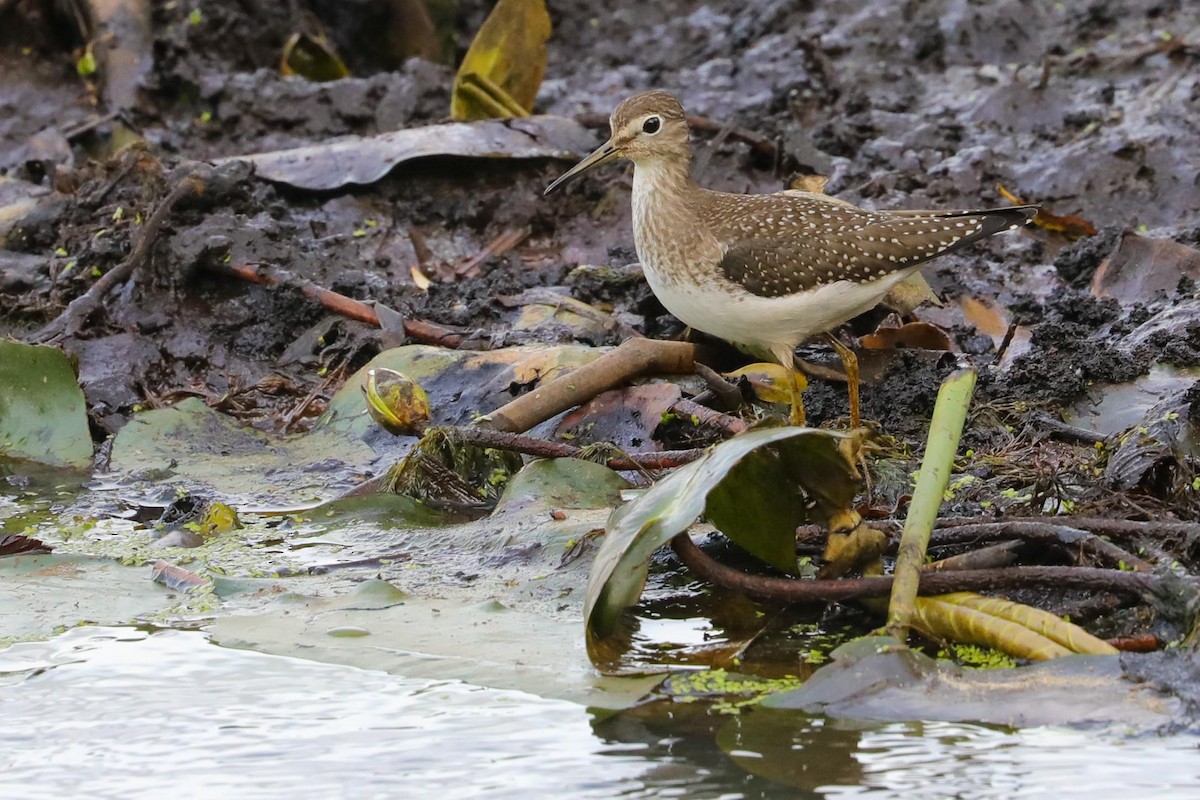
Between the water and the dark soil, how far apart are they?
1247 millimetres

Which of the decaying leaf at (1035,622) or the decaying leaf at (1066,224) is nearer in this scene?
the decaying leaf at (1035,622)

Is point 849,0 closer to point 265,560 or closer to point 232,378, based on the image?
point 232,378

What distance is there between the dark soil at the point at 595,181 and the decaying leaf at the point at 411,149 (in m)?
0.09

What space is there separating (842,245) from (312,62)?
227 inches

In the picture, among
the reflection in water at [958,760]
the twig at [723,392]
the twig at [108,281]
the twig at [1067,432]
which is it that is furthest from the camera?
the twig at [108,281]

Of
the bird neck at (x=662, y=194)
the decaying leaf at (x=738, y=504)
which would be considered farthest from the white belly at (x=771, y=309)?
the decaying leaf at (x=738, y=504)

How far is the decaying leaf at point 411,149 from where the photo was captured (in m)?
8.00

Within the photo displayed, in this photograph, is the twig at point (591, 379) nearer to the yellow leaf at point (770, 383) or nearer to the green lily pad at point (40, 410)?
the yellow leaf at point (770, 383)

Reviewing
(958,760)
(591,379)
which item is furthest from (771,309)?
(958,760)

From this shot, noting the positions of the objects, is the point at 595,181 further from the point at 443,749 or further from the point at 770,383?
the point at 443,749

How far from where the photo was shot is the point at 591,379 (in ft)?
18.0

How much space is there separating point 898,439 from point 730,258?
902mm

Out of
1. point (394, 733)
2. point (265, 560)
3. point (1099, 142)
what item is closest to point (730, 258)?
point (265, 560)

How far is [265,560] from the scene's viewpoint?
16.3 ft
